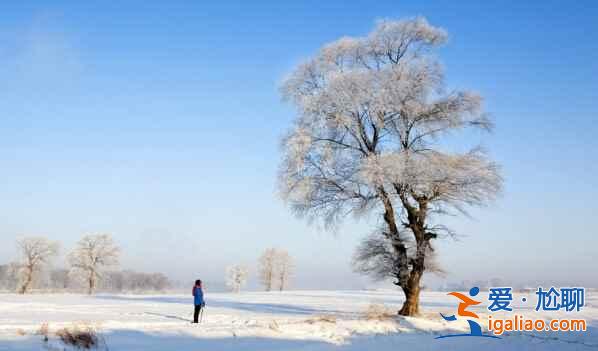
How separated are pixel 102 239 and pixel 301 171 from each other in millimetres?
57952

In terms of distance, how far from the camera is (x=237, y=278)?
97.6m

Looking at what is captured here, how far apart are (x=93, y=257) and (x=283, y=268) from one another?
117 feet

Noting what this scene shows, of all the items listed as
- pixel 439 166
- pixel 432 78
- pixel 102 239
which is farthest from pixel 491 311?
pixel 102 239

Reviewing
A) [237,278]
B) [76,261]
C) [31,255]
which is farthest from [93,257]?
[237,278]

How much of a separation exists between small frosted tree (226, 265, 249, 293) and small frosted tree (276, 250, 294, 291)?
752 centimetres

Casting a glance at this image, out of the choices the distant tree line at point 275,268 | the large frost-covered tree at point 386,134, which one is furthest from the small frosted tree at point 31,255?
the large frost-covered tree at point 386,134

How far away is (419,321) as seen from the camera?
1878 cm

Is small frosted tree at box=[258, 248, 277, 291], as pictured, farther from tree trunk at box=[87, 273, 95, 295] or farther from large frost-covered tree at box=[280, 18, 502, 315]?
large frost-covered tree at box=[280, 18, 502, 315]

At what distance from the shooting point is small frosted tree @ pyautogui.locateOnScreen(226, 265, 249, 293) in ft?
318

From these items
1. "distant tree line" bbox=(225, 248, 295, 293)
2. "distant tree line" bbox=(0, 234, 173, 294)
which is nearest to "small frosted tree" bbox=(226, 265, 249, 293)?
"distant tree line" bbox=(225, 248, 295, 293)

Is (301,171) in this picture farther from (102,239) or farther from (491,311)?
(102,239)

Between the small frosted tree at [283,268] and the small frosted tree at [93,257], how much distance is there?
3195cm

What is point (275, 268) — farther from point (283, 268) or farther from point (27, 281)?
point (27, 281)

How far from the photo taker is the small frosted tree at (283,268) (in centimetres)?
9362
